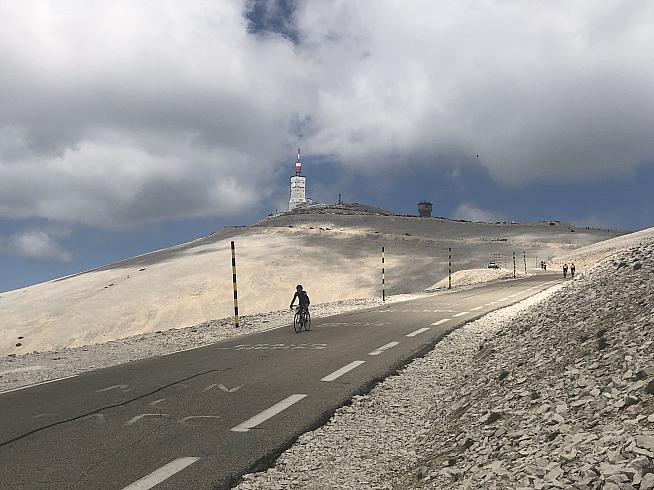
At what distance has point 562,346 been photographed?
6.86m

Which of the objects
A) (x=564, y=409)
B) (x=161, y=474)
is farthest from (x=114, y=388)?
(x=564, y=409)

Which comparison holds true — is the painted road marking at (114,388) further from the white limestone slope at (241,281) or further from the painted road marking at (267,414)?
the white limestone slope at (241,281)

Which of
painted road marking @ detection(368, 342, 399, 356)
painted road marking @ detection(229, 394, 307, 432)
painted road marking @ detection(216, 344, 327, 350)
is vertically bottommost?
painted road marking @ detection(229, 394, 307, 432)

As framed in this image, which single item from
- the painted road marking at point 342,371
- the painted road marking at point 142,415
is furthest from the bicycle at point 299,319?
the painted road marking at point 142,415

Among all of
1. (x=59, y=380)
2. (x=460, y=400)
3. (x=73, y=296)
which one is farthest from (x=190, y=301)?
(x=460, y=400)

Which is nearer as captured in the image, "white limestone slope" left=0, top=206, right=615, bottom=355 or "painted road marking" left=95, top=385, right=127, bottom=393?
"painted road marking" left=95, top=385, right=127, bottom=393

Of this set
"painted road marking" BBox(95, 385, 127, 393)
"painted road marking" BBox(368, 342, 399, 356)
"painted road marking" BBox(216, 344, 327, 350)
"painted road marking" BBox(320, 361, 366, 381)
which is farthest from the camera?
"painted road marking" BBox(216, 344, 327, 350)

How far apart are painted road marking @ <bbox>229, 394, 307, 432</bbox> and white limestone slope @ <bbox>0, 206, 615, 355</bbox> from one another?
115ft

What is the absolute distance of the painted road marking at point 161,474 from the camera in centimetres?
461

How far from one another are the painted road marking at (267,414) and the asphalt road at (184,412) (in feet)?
0.05

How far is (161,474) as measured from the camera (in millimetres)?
4863

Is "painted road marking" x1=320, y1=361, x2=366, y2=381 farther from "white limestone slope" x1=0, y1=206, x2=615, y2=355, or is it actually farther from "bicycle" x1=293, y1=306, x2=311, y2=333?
"white limestone slope" x1=0, y1=206, x2=615, y2=355

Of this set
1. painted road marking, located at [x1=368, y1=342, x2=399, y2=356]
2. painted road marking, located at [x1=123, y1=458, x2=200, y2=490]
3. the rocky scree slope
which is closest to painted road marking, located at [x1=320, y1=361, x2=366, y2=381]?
painted road marking, located at [x1=368, y1=342, x2=399, y2=356]

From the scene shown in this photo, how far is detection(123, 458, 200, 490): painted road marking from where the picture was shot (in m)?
4.61
